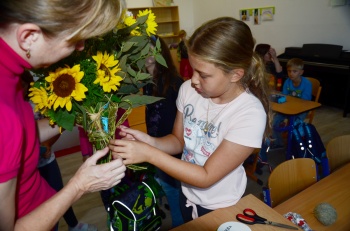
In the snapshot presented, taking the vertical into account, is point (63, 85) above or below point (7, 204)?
above

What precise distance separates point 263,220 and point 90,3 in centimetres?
93

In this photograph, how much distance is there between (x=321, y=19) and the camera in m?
4.53

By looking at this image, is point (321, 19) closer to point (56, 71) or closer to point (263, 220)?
point (263, 220)

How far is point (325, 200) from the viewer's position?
1.25m

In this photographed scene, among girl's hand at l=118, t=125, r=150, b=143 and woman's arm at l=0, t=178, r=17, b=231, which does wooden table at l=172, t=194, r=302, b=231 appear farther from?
woman's arm at l=0, t=178, r=17, b=231

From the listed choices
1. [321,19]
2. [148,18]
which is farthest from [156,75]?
[321,19]

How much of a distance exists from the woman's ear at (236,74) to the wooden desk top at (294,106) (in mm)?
1727

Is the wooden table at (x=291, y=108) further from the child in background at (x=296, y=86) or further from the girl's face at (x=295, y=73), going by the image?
the girl's face at (x=295, y=73)

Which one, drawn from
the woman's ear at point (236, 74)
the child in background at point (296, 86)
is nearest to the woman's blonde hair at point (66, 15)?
the woman's ear at point (236, 74)

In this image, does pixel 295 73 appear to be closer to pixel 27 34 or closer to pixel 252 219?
pixel 252 219

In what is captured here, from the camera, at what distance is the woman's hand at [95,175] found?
2.47 feet

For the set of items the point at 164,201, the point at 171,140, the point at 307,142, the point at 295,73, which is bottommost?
the point at 164,201

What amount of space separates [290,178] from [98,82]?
1154mm

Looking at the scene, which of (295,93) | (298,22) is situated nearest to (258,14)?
(298,22)
